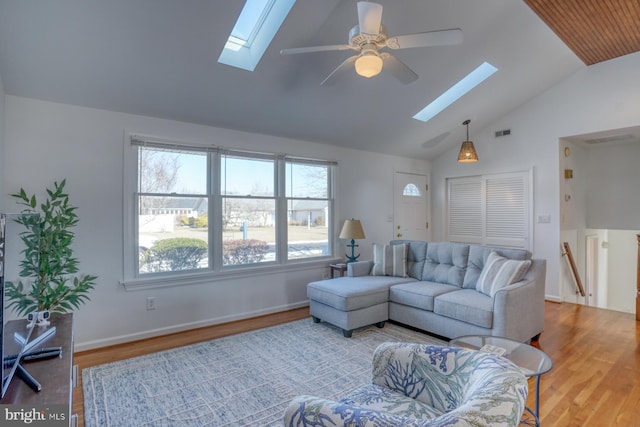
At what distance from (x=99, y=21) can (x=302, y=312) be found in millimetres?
3663

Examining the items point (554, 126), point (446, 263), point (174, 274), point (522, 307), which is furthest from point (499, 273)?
point (174, 274)

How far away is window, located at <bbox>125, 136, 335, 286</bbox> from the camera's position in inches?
137

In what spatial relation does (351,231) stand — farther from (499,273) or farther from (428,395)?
(428,395)

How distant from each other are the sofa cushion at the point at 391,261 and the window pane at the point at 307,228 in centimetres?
95

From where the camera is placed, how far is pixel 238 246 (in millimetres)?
4102

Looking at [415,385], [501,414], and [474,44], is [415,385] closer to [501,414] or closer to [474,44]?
[501,414]

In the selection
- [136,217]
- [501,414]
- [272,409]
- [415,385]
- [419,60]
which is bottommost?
[272,409]

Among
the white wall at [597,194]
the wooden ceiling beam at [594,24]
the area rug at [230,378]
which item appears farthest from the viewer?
the white wall at [597,194]

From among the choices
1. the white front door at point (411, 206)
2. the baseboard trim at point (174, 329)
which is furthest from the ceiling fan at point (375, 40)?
the white front door at point (411, 206)

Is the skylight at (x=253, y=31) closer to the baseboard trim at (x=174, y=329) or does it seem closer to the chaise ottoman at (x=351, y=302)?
the chaise ottoman at (x=351, y=302)

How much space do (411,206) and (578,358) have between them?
3611 millimetres

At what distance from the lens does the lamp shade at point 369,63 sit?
2.16 m

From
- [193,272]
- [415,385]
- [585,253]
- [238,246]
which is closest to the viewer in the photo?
[415,385]

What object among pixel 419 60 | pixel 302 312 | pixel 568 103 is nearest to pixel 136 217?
pixel 302 312
